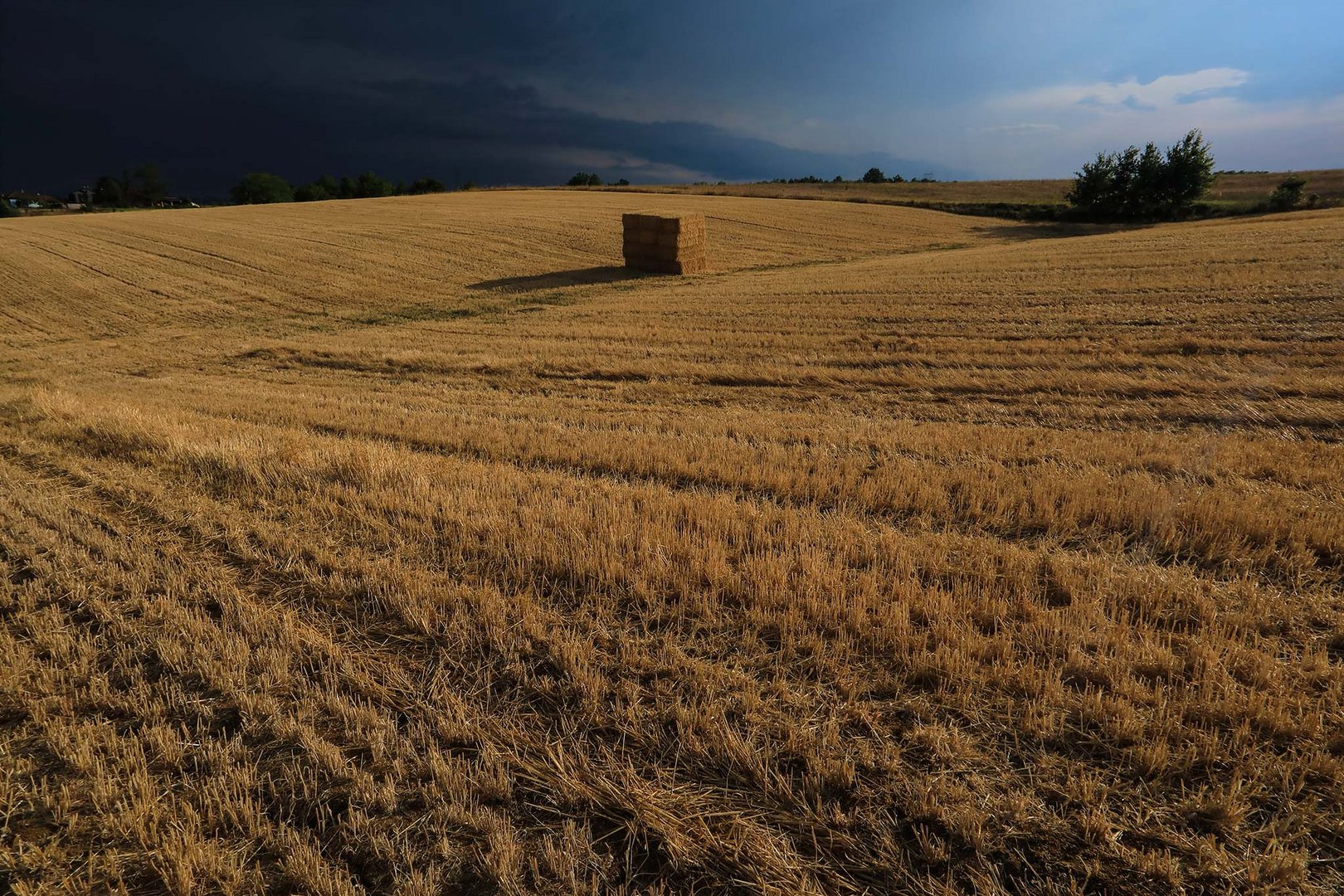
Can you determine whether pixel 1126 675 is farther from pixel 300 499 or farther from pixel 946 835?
pixel 300 499

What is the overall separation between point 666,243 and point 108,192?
11724 cm

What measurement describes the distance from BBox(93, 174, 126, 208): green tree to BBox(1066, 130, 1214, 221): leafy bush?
123390mm

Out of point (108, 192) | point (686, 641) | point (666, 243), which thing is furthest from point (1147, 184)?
point (108, 192)

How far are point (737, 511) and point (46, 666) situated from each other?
4.09 metres

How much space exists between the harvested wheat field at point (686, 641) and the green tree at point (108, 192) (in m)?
123

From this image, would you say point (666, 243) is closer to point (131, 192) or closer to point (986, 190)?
point (986, 190)

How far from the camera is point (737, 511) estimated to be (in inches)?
206

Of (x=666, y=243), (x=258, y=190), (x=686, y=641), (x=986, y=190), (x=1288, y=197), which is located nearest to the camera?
(x=686, y=641)

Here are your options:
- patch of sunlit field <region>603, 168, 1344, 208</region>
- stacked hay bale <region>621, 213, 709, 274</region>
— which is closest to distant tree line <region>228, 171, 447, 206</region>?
patch of sunlit field <region>603, 168, 1344, 208</region>

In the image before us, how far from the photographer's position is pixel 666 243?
84.4 feet

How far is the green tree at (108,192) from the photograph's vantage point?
102m

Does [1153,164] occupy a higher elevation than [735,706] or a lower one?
higher

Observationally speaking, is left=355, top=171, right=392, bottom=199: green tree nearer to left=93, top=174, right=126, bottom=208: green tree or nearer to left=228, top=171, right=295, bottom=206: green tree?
left=228, top=171, right=295, bottom=206: green tree

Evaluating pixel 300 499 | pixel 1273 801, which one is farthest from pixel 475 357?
pixel 1273 801
